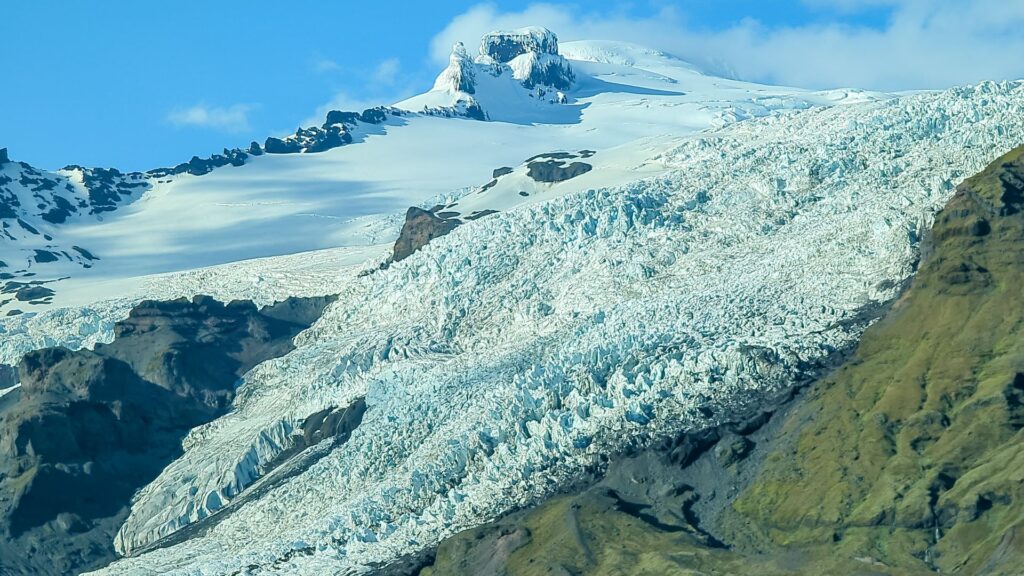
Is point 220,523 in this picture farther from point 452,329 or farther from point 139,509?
point 452,329

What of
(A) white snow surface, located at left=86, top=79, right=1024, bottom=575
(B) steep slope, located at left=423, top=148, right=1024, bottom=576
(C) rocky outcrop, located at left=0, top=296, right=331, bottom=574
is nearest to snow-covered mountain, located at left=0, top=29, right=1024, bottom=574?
(A) white snow surface, located at left=86, top=79, right=1024, bottom=575

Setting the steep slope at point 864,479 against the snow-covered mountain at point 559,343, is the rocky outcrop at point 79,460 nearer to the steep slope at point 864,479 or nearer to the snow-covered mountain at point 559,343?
the snow-covered mountain at point 559,343

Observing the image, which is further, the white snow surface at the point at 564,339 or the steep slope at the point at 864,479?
the white snow surface at the point at 564,339

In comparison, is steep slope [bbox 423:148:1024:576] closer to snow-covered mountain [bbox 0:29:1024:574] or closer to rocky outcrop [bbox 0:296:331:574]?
snow-covered mountain [bbox 0:29:1024:574]

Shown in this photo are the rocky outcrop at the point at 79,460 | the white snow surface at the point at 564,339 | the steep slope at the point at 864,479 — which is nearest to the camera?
the steep slope at the point at 864,479

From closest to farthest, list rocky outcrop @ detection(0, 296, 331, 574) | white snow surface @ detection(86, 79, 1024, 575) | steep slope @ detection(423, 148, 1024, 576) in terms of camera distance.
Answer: steep slope @ detection(423, 148, 1024, 576) < white snow surface @ detection(86, 79, 1024, 575) < rocky outcrop @ detection(0, 296, 331, 574)

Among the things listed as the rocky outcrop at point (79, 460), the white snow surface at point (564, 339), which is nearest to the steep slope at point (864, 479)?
the white snow surface at point (564, 339)

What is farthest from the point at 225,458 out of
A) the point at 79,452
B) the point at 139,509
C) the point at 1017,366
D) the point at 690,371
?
the point at 1017,366
